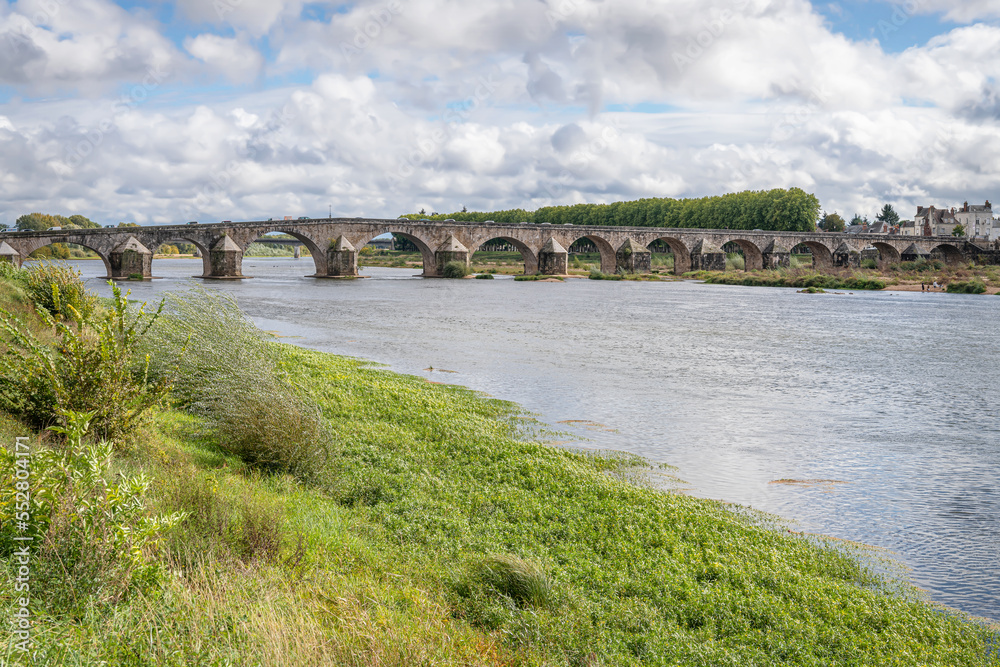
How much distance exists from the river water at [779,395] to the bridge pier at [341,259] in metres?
31.7

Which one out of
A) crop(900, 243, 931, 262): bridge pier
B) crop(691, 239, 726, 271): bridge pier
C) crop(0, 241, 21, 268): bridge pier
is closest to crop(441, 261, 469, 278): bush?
crop(691, 239, 726, 271): bridge pier

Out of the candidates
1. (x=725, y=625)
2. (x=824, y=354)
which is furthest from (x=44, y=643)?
(x=824, y=354)

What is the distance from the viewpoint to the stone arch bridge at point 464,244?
60.3 m

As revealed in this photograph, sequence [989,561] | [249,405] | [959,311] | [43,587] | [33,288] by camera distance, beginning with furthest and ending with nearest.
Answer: [959,311], [33,288], [249,405], [989,561], [43,587]

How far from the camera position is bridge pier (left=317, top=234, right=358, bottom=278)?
69.6 metres

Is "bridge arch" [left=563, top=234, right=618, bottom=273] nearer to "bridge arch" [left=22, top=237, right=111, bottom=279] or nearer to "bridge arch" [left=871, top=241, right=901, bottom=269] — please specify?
"bridge arch" [left=871, top=241, right=901, bottom=269]

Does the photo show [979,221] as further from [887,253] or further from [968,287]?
[968,287]

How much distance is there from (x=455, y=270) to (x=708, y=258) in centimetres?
3154

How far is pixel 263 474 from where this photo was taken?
26.9ft

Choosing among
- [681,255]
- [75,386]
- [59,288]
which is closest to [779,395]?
[75,386]

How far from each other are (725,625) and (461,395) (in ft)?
29.8

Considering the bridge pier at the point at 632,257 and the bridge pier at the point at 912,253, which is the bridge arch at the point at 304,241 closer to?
the bridge pier at the point at 632,257

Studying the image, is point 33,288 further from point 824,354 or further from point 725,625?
point 824,354

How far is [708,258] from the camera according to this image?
86188 mm
